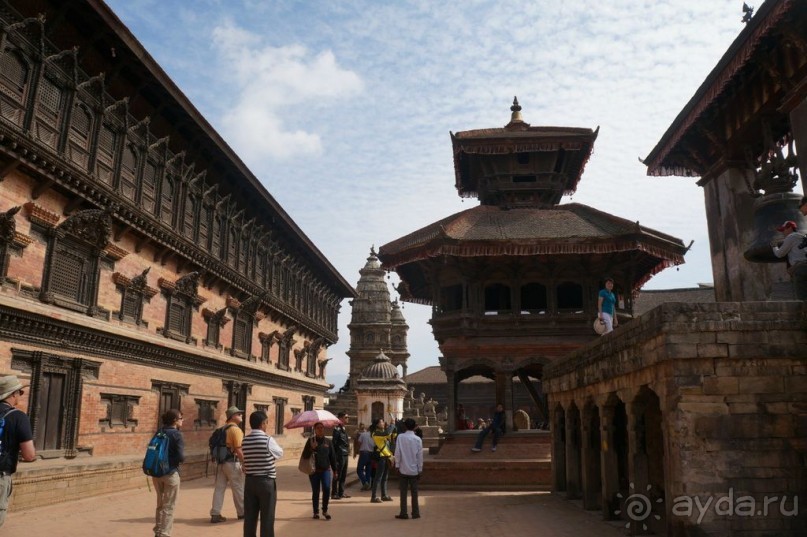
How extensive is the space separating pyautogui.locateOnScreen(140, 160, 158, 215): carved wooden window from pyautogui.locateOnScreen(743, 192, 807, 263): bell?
1577 centimetres

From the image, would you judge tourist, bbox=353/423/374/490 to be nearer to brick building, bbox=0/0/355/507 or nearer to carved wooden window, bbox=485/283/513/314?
brick building, bbox=0/0/355/507

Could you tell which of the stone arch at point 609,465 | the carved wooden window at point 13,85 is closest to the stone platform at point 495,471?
the stone arch at point 609,465

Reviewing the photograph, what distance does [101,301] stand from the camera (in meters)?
16.8

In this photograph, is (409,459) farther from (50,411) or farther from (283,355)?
(283,355)

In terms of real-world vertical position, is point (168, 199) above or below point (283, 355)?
above

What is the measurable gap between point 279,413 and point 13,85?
21.9 m

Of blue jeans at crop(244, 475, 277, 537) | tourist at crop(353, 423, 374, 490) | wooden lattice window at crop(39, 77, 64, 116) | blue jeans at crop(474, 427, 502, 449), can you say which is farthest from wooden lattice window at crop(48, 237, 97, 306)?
blue jeans at crop(474, 427, 502, 449)

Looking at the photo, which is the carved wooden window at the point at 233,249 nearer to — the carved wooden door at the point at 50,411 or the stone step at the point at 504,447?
the carved wooden door at the point at 50,411

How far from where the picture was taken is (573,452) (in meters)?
13.9

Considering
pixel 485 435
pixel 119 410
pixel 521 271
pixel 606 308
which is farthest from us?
pixel 521 271

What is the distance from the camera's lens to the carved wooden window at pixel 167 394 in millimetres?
19562

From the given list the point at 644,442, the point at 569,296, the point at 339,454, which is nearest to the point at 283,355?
the point at 569,296

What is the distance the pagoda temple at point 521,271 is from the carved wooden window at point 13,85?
35.3 feet

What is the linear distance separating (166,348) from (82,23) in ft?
30.6
